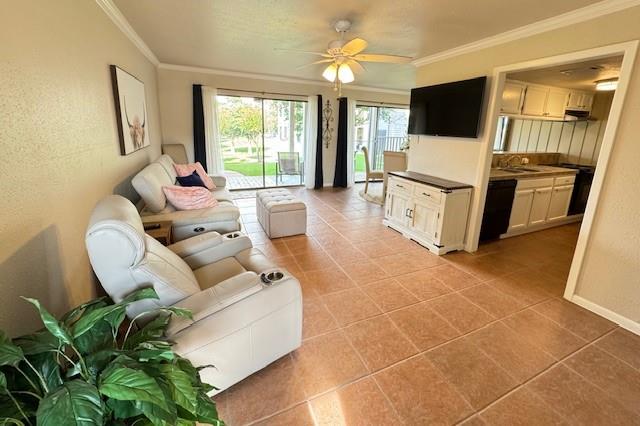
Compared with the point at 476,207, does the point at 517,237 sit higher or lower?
lower

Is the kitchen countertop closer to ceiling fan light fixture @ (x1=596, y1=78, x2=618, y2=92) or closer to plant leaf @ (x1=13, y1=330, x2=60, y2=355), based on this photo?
ceiling fan light fixture @ (x1=596, y1=78, x2=618, y2=92)

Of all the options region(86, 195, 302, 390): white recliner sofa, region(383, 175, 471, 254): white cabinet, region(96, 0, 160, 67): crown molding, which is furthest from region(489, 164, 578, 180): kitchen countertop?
region(96, 0, 160, 67): crown molding

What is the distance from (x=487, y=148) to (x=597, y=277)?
5.07 feet

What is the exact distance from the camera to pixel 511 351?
197 centimetres

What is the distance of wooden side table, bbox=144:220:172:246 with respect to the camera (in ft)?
8.14

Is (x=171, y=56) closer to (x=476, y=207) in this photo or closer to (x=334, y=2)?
(x=334, y=2)

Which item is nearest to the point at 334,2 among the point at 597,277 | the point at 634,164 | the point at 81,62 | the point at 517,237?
the point at 81,62

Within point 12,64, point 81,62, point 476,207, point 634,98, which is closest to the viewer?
point 12,64

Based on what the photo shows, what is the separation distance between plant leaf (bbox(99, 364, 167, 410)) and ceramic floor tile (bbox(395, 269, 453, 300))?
87.7 inches

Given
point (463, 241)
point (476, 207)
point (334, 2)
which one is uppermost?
point (334, 2)

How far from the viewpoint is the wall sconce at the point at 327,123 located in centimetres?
656

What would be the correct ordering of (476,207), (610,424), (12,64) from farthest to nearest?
(476,207) < (610,424) < (12,64)

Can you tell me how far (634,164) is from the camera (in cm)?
214

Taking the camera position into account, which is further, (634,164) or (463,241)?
(463,241)
